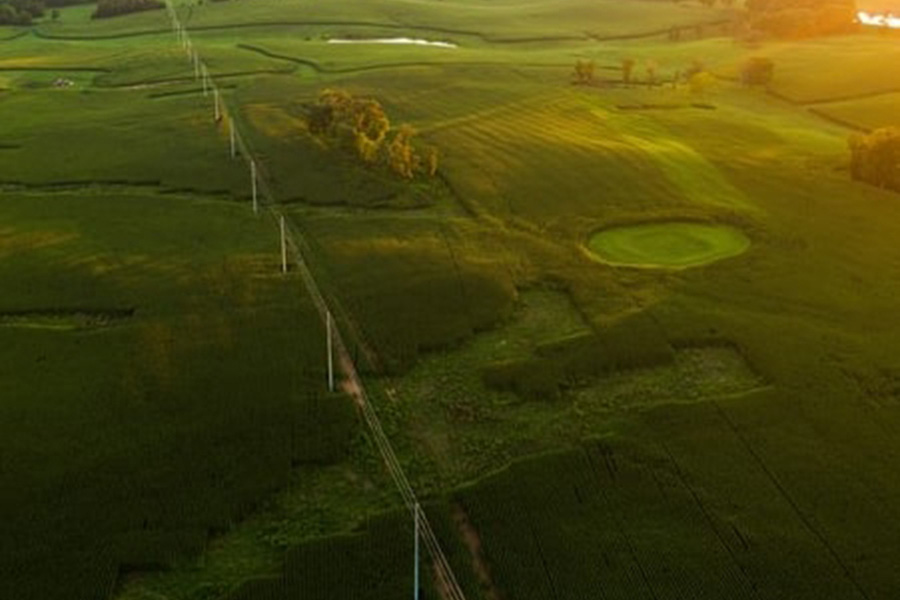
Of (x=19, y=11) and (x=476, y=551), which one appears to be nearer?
(x=476, y=551)

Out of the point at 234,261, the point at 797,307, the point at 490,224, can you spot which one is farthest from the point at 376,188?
the point at 797,307

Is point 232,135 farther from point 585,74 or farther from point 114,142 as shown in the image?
Answer: point 585,74

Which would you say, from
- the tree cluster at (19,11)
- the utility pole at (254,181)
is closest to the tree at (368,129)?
the utility pole at (254,181)

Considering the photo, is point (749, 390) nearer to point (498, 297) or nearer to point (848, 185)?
point (498, 297)

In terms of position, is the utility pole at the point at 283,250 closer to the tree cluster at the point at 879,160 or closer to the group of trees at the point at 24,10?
the tree cluster at the point at 879,160

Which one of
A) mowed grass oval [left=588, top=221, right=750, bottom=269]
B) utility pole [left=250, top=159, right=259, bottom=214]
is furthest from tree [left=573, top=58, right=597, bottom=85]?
mowed grass oval [left=588, top=221, right=750, bottom=269]

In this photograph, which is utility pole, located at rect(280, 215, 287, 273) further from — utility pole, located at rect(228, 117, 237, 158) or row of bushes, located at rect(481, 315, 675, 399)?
utility pole, located at rect(228, 117, 237, 158)

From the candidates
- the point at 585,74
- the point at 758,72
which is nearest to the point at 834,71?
the point at 758,72
